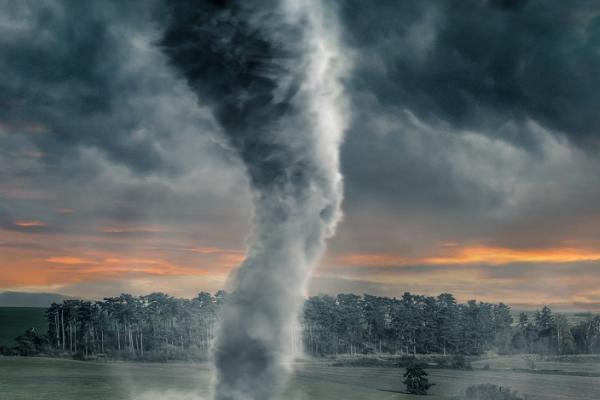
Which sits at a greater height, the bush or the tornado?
the tornado

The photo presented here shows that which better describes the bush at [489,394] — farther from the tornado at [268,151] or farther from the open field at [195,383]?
the tornado at [268,151]

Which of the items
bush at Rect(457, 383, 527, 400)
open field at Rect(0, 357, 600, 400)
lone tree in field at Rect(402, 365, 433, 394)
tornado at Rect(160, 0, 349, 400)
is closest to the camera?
tornado at Rect(160, 0, 349, 400)

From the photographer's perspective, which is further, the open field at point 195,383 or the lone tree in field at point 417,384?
the lone tree in field at point 417,384

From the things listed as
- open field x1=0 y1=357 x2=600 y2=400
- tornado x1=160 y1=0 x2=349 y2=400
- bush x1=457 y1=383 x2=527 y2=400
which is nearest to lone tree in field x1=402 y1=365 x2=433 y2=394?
open field x1=0 y1=357 x2=600 y2=400

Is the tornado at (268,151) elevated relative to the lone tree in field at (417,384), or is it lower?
elevated

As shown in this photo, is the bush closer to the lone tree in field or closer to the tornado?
the lone tree in field

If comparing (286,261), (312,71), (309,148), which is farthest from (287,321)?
(312,71)

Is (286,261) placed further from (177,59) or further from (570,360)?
(570,360)

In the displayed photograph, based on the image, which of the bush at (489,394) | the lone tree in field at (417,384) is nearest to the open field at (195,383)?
the lone tree in field at (417,384)

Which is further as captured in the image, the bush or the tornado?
the bush

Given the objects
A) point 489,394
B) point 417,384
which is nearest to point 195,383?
point 417,384
